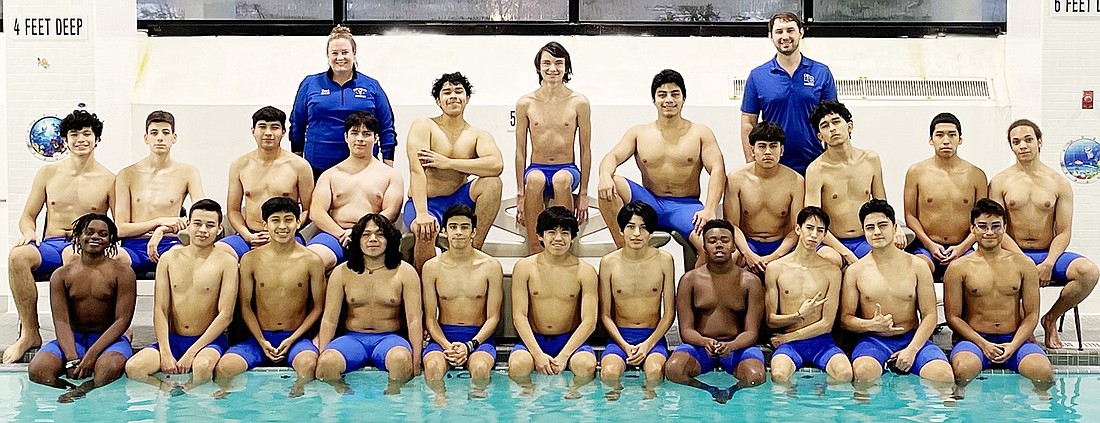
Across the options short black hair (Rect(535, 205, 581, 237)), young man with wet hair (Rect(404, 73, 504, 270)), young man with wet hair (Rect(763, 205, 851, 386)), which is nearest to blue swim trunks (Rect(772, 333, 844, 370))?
young man with wet hair (Rect(763, 205, 851, 386))

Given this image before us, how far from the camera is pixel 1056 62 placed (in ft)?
27.0

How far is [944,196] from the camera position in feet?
21.5

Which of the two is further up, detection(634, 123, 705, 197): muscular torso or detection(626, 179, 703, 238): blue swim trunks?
detection(634, 123, 705, 197): muscular torso

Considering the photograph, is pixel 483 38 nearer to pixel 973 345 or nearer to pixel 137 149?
pixel 137 149

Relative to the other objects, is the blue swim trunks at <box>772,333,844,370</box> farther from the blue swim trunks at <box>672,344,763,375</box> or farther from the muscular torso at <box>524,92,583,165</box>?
the muscular torso at <box>524,92,583,165</box>

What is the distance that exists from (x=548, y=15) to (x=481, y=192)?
3220 millimetres

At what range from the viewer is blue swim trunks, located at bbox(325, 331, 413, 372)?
232 inches

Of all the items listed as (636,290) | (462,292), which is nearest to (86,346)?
(462,292)

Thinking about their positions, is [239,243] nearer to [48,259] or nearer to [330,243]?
[330,243]

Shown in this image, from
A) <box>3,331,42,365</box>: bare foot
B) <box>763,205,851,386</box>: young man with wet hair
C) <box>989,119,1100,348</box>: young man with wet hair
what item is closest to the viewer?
<box>763,205,851,386</box>: young man with wet hair

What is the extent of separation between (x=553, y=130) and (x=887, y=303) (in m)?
2.16

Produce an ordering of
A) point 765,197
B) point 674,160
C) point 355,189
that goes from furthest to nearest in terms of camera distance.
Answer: point 674,160 → point 355,189 → point 765,197

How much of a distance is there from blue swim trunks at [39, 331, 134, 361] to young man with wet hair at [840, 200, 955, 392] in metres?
3.83

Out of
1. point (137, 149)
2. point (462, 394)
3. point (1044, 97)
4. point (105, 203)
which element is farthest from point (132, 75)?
point (1044, 97)
